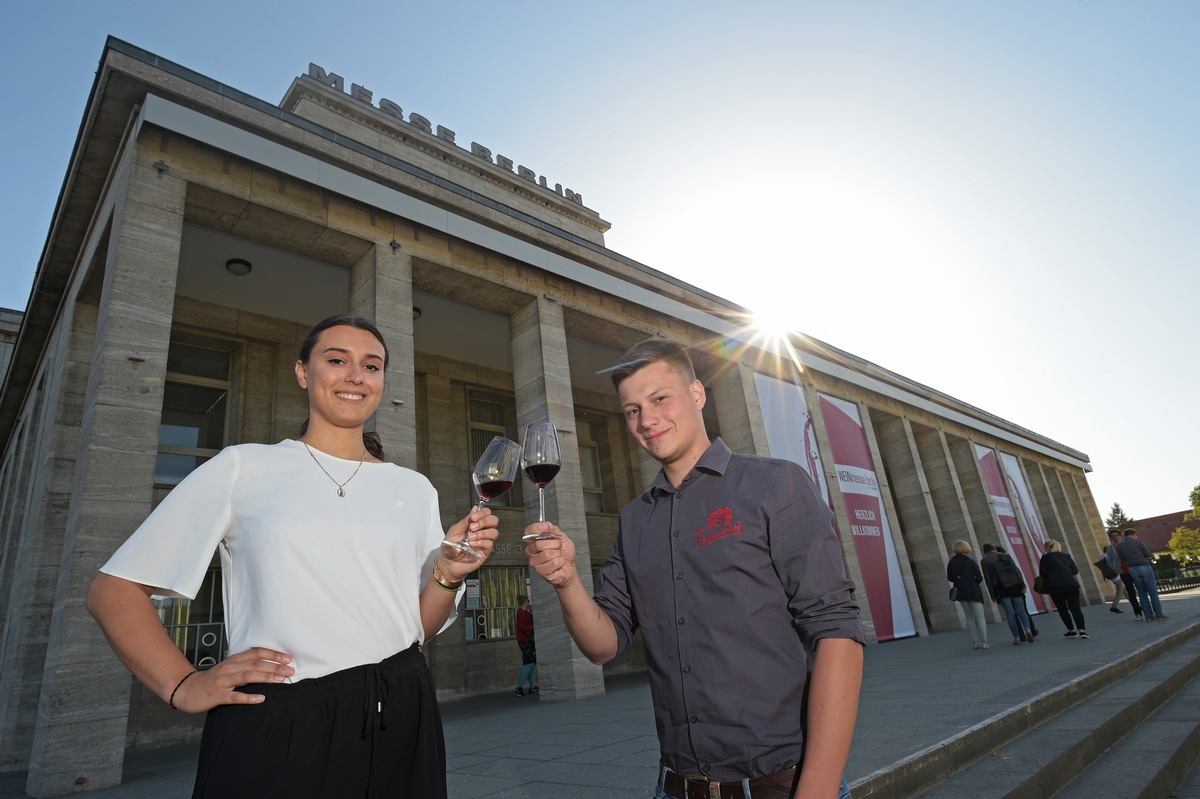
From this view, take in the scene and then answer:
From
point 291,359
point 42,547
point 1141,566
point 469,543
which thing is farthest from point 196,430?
point 1141,566

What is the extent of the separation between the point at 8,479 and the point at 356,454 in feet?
68.3

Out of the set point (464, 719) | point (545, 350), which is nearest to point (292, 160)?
point (545, 350)

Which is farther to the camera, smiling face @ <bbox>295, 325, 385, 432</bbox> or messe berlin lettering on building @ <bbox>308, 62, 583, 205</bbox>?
messe berlin lettering on building @ <bbox>308, 62, 583, 205</bbox>

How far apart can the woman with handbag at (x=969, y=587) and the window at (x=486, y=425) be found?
10.0m

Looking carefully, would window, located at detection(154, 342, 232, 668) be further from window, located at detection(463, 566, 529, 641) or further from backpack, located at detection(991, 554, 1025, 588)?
backpack, located at detection(991, 554, 1025, 588)

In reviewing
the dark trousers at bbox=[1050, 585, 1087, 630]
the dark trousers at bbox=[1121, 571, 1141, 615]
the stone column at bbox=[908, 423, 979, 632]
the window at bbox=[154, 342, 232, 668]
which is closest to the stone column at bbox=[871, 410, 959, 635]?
the stone column at bbox=[908, 423, 979, 632]

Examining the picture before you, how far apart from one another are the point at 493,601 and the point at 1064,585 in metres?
11.9

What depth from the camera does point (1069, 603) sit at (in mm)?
11703

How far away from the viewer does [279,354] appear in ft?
47.0

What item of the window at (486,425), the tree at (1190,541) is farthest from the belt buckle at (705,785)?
the tree at (1190,541)

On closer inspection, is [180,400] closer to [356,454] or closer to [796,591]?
[356,454]

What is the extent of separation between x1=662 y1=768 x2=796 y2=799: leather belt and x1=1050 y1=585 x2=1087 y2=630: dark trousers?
42.3ft

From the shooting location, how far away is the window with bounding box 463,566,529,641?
15.1 m

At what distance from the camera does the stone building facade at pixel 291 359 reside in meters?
7.99
